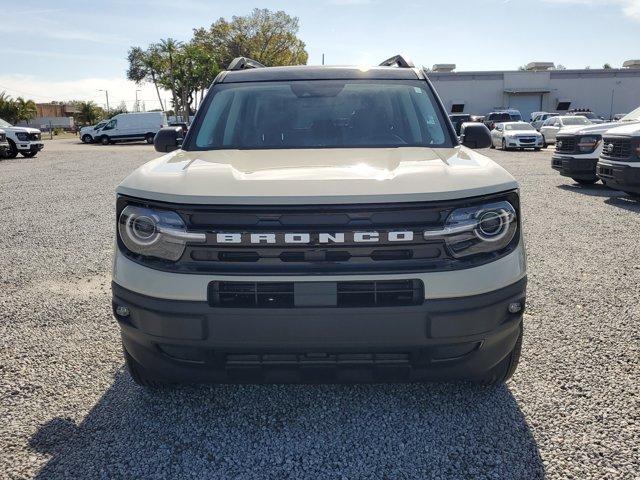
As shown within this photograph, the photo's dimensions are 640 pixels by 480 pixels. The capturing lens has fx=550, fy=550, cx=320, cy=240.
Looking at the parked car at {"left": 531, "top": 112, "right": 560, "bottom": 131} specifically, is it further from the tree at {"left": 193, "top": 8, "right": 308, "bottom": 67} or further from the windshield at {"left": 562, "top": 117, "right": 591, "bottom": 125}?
the tree at {"left": 193, "top": 8, "right": 308, "bottom": 67}

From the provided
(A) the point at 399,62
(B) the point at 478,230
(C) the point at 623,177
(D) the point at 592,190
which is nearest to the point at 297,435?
(B) the point at 478,230

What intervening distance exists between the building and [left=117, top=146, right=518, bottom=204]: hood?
4872 cm

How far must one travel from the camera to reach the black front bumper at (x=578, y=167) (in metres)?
10.8

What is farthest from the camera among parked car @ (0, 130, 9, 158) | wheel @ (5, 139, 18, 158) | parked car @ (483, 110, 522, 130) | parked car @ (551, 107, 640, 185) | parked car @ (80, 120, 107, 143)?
parked car @ (80, 120, 107, 143)

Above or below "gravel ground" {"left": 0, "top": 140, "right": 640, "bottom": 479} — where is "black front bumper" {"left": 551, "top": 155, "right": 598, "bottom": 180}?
above

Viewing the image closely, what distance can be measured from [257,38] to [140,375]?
65742 millimetres

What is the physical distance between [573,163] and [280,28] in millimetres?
58671

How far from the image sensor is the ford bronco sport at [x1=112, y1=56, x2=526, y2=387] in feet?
7.02

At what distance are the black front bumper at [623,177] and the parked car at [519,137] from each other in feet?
49.3

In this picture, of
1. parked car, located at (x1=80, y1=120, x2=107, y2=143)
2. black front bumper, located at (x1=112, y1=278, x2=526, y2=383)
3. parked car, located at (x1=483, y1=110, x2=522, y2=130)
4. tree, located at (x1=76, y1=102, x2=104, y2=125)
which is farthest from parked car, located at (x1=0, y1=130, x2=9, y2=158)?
tree, located at (x1=76, y1=102, x2=104, y2=125)

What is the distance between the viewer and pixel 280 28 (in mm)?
64000

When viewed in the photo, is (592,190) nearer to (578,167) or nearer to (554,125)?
(578,167)

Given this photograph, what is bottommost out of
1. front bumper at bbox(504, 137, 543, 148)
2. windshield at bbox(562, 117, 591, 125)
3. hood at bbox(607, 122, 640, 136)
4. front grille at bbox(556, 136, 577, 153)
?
front bumper at bbox(504, 137, 543, 148)

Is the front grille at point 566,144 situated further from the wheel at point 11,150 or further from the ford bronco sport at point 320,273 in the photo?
the wheel at point 11,150
